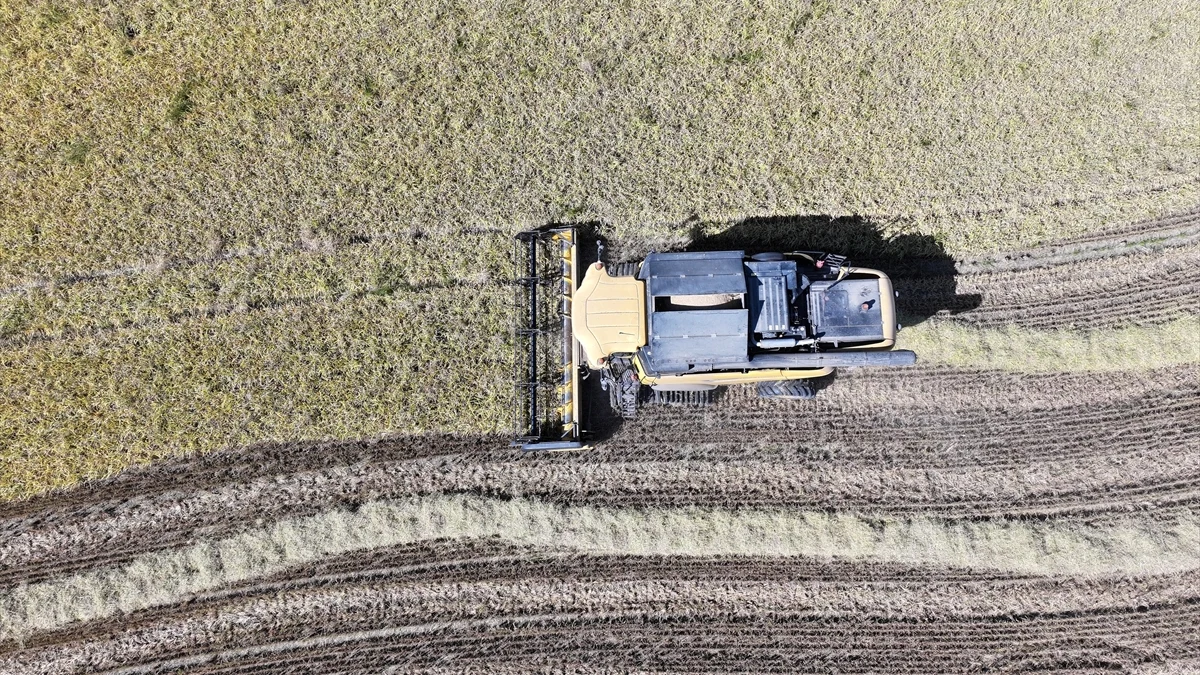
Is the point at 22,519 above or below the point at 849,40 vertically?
below

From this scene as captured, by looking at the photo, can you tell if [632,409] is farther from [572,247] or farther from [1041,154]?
[1041,154]

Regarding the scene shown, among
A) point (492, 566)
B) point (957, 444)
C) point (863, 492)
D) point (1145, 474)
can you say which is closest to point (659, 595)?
point (492, 566)

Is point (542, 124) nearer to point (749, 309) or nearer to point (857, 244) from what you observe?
point (749, 309)

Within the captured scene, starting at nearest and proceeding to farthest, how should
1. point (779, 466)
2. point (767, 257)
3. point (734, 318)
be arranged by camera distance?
point (734, 318)
point (767, 257)
point (779, 466)

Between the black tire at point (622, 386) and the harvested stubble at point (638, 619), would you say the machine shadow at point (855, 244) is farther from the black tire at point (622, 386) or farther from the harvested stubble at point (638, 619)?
the harvested stubble at point (638, 619)

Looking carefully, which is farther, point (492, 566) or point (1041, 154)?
point (1041, 154)

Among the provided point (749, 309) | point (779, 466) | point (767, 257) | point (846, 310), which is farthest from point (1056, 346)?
point (749, 309)
